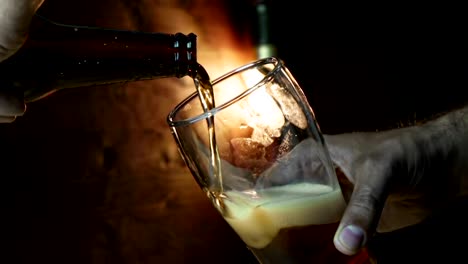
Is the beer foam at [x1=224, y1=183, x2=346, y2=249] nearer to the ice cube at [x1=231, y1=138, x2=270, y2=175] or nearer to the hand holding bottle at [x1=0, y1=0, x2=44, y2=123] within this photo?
the ice cube at [x1=231, y1=138, x2=270, y2=175]

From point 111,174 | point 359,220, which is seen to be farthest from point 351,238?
point 111,174

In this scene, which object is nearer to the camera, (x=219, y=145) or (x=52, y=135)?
(x=219, y=145)

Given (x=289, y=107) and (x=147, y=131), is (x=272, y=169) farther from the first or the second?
(x=147, y=131)

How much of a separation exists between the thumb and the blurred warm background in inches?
24.0

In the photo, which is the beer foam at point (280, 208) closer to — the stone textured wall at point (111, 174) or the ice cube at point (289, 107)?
the ice cube at point (289, 107)

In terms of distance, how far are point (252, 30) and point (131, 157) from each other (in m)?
1.06

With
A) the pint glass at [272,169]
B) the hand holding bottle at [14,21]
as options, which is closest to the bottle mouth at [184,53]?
the pint glass at [272,169]

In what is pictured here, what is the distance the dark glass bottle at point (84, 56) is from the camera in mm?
736

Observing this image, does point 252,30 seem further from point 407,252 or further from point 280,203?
point 280,203

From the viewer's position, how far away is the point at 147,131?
59.7 inches

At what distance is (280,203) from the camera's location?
666 mm

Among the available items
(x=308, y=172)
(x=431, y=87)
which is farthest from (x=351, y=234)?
(x=431, y=87)

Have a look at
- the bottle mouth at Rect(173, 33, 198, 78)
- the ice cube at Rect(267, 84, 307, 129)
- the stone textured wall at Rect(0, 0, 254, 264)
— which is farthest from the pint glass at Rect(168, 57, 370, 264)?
the stone textured wall at Rect(0, 0, 254, 264)

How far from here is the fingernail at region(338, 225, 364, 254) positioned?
646 mm
